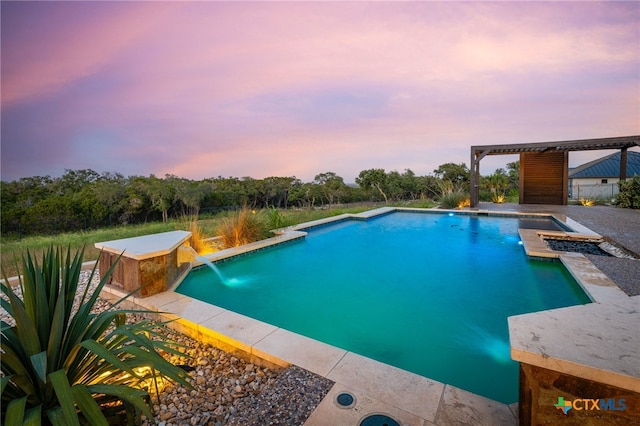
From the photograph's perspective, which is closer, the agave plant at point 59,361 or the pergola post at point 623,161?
the agave plant at point 59,361

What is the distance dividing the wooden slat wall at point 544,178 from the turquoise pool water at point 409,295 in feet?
26.3

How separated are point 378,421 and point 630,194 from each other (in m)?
14.6

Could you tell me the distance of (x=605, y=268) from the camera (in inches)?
158

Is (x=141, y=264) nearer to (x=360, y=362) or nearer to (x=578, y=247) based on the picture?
(x=360, y=362)

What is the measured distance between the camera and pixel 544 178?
522 inches

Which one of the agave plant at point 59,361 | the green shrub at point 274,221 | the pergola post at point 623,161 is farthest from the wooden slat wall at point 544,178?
the agave plant at point 59,361

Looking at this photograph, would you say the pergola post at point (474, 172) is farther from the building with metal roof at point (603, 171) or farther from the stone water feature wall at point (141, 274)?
the building with metal roof at point (603, 171)

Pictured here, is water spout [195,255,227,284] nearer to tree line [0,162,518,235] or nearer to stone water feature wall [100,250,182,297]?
stone water feature wall [100,250,182,297]

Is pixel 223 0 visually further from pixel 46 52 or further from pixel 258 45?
pixel 46 52

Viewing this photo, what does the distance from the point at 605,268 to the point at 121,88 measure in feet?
36.6

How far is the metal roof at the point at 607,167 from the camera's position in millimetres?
23516

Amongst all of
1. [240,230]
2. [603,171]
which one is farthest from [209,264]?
[603,171]

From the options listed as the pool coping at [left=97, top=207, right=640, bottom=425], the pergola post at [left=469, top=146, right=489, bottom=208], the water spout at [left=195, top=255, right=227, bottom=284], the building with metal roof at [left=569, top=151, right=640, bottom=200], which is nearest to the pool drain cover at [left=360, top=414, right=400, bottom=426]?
the pool coping at [left=97, top=207, right=640, bottom=425]

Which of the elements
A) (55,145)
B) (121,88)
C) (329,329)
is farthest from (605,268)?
(55,145)
